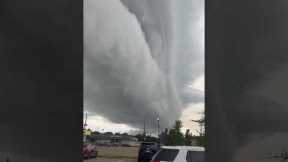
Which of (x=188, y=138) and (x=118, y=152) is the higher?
(x=188, y=138)

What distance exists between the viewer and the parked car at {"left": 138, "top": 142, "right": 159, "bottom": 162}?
403cm

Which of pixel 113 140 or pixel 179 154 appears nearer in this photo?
pixel 179 154

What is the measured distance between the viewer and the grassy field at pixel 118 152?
161 inches

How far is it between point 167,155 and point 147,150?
36 centimetres

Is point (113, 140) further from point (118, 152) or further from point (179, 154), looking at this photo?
point (179, 154)

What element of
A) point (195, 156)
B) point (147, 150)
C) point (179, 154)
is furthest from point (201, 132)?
point (147, 150)

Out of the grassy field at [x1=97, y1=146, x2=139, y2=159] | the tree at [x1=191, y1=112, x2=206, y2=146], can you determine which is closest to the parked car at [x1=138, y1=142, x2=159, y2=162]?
the grassy field at [x1=97, y1=146, x2=139, y2=159]

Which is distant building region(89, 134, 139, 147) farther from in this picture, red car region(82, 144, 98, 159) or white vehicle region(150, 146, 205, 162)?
white vehicle region(150, 146, 205, 162)

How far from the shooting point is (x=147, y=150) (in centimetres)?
410

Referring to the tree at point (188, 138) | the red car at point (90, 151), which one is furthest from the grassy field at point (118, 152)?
the tree at point (188, 138)

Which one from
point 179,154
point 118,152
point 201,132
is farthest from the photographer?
point 118,152

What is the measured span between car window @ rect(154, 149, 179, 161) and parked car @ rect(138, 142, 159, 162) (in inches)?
5.3

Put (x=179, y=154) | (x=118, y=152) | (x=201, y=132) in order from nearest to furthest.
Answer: (x=179, y=154)
(x=201, y=132)
(x=118, y=152)
